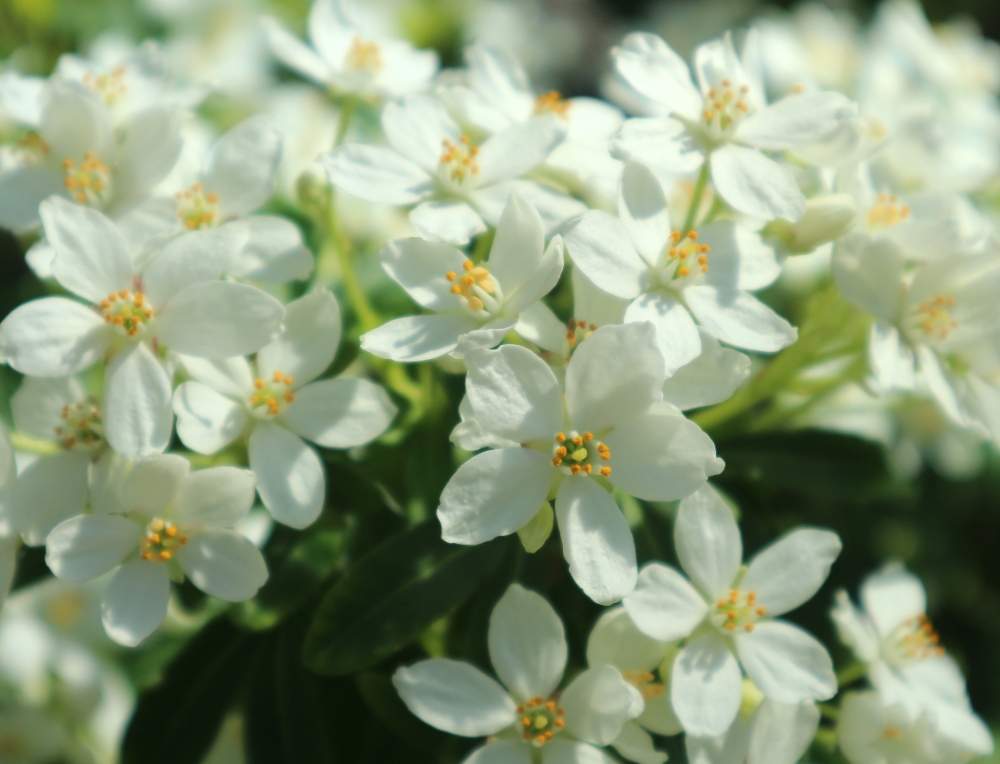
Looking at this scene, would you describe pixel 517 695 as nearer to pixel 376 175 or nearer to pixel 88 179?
→ pixel 376 175

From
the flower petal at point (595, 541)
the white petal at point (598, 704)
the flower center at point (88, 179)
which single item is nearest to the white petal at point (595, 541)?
the flower petal at point (595, 541)

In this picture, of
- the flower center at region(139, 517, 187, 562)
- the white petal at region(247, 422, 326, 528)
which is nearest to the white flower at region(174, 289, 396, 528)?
the white petal at region(247, 422, 326, 528)

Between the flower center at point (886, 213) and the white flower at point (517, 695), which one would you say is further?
the flower center at point (886, 213)

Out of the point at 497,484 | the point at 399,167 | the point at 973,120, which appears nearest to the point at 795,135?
the point at 399,167

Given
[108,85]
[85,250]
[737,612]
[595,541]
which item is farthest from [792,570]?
[108,85]

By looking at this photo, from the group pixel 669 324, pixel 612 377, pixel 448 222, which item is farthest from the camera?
pixel 448 222

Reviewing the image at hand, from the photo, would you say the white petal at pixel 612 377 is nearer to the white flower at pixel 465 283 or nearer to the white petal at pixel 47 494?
the white flower at pixel 465 283
